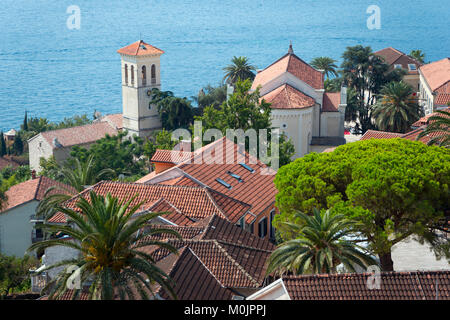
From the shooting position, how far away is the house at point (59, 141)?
7400 cm

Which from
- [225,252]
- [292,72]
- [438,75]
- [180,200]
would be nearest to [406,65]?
[438,75]

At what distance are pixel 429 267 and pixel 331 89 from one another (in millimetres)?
49962

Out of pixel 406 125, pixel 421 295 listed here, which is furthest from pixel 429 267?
pixel 406 125

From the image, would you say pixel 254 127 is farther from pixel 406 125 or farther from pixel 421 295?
pixel 421 295

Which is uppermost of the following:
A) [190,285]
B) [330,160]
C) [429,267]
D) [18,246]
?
[330,160]

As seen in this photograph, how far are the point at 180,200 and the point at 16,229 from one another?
14.2 metres

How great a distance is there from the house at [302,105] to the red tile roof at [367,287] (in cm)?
3617

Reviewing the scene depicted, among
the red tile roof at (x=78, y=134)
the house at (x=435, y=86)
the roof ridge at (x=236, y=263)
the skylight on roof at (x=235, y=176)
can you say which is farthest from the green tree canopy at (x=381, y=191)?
the red tile roof at (x=78, y=134)

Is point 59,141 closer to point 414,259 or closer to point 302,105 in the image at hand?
point 302,105

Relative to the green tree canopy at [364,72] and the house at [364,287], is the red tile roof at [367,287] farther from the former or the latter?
the green tree canopy at [364,72]

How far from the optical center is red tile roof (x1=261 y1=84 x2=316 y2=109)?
182ft

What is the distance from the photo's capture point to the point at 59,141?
7469 cm

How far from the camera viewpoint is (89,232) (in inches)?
699
